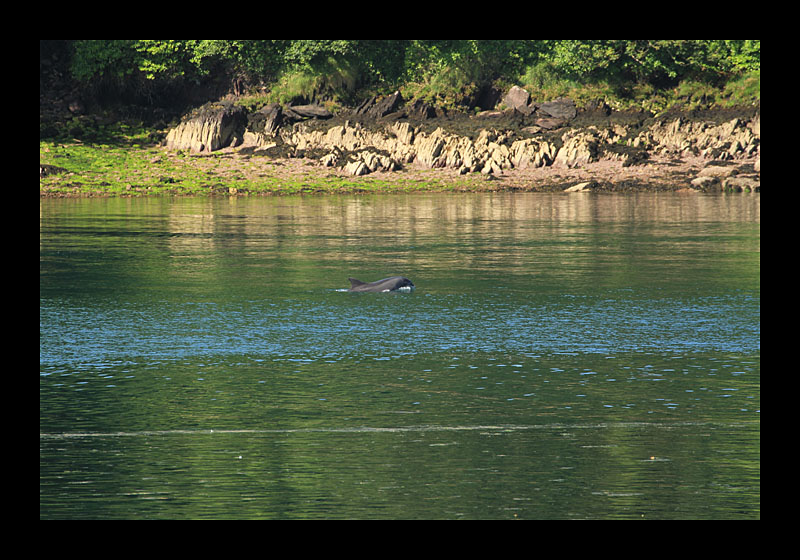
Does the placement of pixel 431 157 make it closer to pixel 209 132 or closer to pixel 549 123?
pixel 549 123

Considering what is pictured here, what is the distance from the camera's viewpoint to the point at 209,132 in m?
48.1

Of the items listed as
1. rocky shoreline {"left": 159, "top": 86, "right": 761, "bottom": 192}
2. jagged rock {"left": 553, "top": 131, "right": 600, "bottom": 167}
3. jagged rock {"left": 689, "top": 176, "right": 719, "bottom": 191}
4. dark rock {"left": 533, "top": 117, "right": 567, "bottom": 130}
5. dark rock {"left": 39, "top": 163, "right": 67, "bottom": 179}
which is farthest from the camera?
dark rock {"left": 533, "top": 117, "right": 567, "bottom": 130}

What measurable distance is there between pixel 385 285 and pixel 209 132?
1314 inches

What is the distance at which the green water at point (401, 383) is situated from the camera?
7.17m

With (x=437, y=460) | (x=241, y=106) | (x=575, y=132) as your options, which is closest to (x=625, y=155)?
(x=575, y=132)

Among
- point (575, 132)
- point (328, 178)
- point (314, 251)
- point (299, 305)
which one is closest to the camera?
point (299, 305)

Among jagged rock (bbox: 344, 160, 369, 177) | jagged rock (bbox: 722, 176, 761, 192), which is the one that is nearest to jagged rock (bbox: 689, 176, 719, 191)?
jagged rock (bbox: 722, 176, 761, 192)

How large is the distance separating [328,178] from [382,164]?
2.44 metres

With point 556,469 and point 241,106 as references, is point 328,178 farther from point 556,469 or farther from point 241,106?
point 556,469

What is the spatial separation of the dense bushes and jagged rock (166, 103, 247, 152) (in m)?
4.59

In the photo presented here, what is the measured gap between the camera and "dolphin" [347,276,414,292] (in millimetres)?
15961

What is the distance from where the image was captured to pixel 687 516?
6.69 metres

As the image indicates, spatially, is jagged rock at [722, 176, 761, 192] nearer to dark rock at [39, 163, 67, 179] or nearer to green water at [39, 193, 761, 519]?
green water at [39, 193, 761, 519]

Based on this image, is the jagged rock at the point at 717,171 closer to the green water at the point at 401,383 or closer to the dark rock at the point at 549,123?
the dark rock at the point at 549,123
